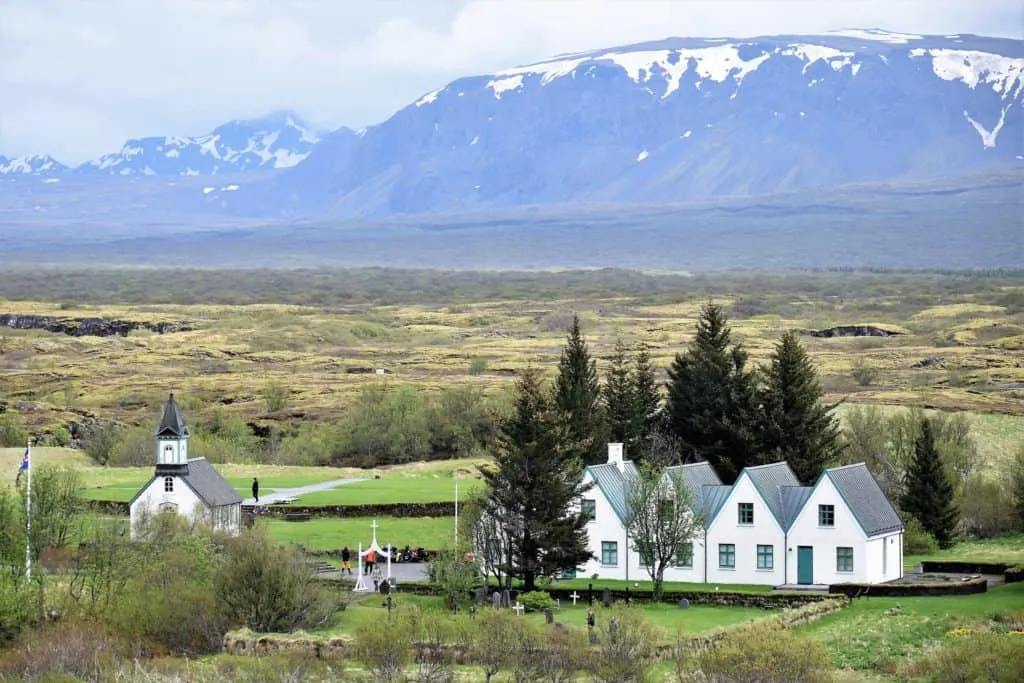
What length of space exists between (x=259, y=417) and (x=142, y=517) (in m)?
61.7

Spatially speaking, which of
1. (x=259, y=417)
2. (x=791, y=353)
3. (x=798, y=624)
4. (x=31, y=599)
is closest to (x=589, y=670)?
(x=798, y=624)

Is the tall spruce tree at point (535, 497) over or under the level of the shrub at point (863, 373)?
under

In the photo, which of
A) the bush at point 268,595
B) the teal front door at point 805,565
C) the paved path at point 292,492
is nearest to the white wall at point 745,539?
the teal front door at point 805,565

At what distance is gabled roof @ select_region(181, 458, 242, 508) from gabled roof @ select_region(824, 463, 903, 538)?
17.9 meters

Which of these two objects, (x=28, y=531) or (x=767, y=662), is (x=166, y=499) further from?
(x=767, y=662)

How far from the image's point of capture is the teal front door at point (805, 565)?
57.2 m

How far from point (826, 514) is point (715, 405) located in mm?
17936

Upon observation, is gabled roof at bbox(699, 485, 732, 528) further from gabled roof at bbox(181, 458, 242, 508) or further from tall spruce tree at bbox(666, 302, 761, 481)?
gabled roof at bbox(181, 458, 242, 508)

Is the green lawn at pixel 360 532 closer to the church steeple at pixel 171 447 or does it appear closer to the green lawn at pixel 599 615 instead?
the church steeple at pixel 171 447

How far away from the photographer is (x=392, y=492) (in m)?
73.6

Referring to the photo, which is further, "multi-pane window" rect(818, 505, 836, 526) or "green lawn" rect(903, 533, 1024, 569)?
"green lawn" rect(903, 533, 1024, 569)

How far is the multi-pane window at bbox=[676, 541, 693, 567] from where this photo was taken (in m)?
56.4

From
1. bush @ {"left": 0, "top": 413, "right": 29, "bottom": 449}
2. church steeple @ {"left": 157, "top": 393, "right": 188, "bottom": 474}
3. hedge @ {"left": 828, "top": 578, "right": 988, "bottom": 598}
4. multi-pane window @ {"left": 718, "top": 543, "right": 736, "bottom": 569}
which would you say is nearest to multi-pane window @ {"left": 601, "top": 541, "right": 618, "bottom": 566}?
multi-pane window @ {"left": 718, "top": 543, "right": 736, "bottom": 569}

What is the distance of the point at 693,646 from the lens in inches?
1799
